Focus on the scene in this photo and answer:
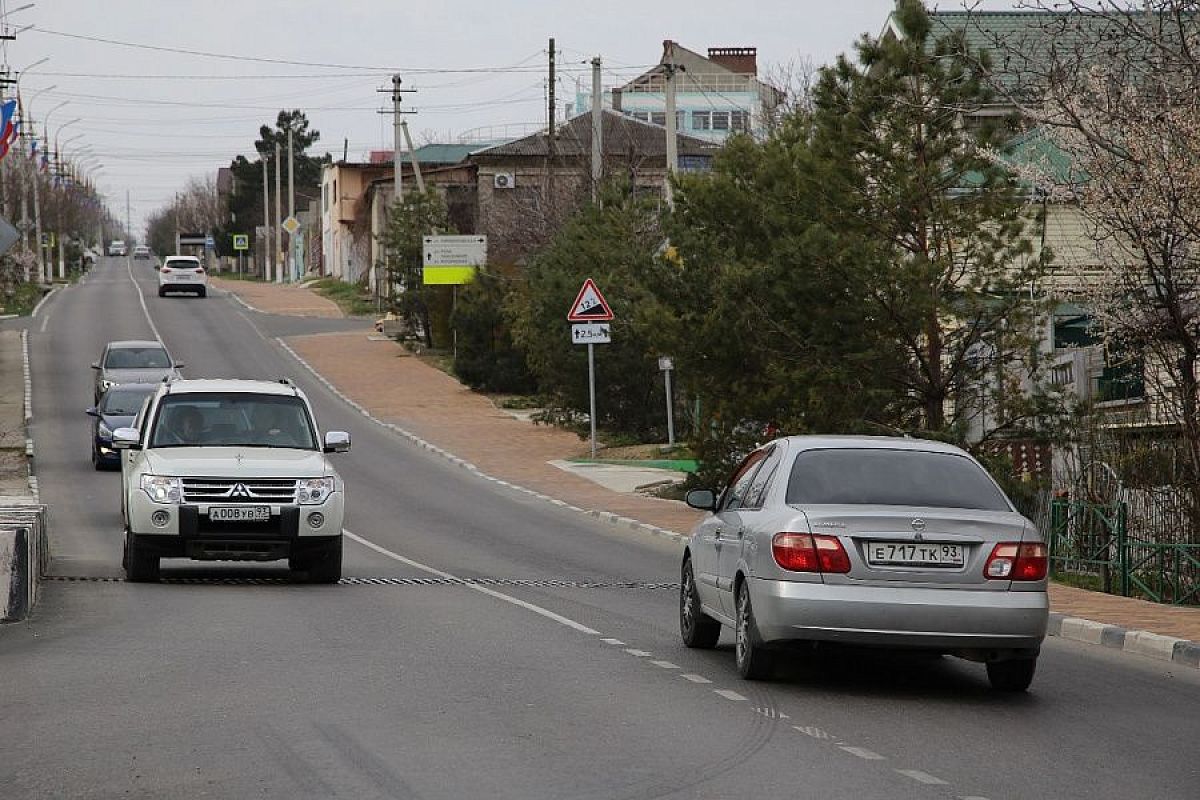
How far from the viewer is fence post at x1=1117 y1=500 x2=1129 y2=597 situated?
18.6 metres

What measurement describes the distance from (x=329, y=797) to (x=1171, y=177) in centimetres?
1089

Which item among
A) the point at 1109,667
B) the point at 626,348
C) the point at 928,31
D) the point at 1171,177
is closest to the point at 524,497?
the point at 626,348

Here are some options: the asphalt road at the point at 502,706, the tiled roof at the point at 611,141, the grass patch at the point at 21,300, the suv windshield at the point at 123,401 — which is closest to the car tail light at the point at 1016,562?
the asphalt road at the point at 502,706

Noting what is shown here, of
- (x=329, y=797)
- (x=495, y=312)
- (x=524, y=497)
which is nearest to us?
(x=329, y=797)

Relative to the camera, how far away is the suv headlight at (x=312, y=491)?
695 inches

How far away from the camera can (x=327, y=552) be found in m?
18.0

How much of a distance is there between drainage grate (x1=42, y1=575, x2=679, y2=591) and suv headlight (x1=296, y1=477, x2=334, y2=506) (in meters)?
1.10

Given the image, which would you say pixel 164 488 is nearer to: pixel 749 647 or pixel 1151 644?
pixel 749 647

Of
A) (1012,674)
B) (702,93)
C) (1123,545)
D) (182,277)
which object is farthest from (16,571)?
(702,93)

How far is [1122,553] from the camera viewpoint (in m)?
18.7

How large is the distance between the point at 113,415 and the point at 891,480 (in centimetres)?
2703

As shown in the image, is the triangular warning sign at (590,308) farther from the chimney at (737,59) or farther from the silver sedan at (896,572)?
the chimney at (737,59)

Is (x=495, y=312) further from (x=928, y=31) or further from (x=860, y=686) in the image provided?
(x=860, y=686)

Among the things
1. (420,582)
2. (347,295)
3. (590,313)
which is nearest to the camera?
(420,582)
